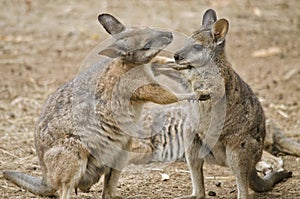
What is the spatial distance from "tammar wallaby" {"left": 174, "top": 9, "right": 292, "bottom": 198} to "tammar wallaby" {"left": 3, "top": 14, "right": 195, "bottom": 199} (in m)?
0.31

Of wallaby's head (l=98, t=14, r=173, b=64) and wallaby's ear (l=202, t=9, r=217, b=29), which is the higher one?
wallaby's ear (l=202, t=9, r=217, b=29)

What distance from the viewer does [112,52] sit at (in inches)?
219

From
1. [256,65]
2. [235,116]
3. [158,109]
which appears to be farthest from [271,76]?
[235,116]

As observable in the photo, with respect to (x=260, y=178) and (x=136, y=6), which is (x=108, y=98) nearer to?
(x=260, y=178)

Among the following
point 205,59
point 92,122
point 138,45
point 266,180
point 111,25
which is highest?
point 111,25

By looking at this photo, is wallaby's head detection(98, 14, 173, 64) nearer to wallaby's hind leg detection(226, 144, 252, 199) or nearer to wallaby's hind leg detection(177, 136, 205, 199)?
wallaby's hind leg detection(177, 136, 205, 199)

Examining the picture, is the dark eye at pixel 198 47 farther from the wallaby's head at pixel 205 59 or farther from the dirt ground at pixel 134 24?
the dirt ground at pixel 134 24

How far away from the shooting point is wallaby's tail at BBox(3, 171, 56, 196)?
5.65 m

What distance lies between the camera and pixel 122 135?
558cm

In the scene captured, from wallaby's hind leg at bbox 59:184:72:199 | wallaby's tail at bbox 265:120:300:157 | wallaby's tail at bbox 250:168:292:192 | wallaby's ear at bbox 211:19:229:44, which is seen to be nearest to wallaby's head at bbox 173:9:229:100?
wallaby's ear at bbox 211:19:229:44

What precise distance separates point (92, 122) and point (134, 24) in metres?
5.88

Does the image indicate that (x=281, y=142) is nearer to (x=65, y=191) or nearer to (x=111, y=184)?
(x=111, y=184)

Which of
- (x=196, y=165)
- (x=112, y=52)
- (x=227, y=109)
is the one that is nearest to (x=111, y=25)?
(x=112, y=52)

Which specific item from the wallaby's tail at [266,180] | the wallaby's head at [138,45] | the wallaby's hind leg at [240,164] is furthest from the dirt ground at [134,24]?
the wallaby's head at [138,45]
